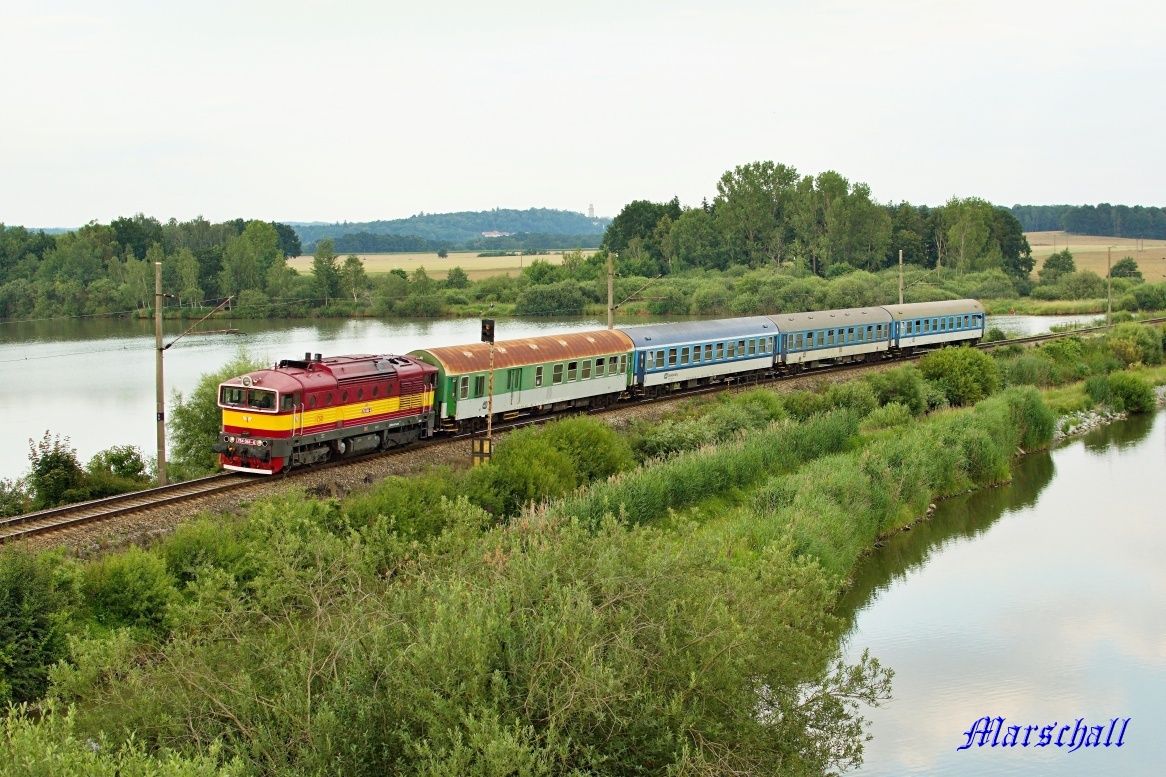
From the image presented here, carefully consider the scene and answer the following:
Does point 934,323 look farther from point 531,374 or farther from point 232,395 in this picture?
point 232,395

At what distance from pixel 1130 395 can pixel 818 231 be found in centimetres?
6593

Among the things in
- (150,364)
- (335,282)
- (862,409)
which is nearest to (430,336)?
(150,364)

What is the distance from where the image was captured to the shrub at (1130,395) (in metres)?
55.2

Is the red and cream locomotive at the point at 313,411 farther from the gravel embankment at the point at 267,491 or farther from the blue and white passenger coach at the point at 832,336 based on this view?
the blue and white passenger coach at the point at 832,336

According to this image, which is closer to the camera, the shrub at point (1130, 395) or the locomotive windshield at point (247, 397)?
the locomotive windshield at point (247, 397)

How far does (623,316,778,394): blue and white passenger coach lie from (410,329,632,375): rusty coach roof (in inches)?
53.0

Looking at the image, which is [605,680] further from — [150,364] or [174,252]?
[174,252]

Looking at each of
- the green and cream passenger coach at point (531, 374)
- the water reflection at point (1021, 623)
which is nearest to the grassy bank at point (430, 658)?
the water reflection at point (1021, 623)

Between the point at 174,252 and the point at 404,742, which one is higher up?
the point at 174,252

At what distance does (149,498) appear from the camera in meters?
26.3

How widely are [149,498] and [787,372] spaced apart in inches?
1223

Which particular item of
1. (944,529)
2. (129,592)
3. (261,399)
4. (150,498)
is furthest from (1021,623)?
(150,498)

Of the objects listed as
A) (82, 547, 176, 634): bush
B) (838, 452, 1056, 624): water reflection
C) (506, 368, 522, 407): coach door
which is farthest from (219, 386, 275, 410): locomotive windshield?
(838, 452, 1056, 624): water reflection

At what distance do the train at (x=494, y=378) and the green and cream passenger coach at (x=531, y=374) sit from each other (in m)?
0.04
